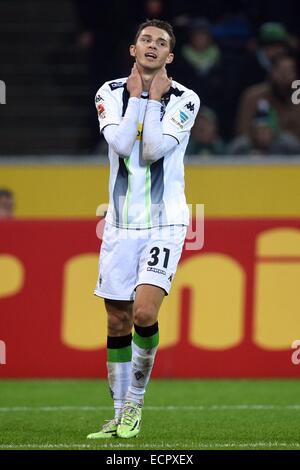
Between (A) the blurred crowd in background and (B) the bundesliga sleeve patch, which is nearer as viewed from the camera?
(B) the bundesliga sleeve patch

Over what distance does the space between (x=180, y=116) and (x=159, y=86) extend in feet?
0.75

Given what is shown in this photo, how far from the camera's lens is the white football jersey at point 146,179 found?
299 inches

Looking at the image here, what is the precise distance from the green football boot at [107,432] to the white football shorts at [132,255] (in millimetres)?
781

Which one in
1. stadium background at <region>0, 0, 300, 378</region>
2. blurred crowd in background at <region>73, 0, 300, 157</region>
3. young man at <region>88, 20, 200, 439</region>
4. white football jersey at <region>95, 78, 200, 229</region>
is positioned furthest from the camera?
blurred crowd in background at <region>73, 0, 300, 157</region>

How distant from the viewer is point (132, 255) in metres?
7.61

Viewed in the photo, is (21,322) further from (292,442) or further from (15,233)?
(292,442)

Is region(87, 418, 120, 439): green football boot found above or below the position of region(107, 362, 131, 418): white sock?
below

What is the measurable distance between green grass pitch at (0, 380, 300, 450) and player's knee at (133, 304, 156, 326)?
0.71 m

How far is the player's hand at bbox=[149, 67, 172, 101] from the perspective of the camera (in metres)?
7.52

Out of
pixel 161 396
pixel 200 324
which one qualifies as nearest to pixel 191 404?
pixel 161 396

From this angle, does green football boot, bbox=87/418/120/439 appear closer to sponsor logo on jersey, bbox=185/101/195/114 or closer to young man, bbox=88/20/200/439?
young man, bbox=88/20/200/439

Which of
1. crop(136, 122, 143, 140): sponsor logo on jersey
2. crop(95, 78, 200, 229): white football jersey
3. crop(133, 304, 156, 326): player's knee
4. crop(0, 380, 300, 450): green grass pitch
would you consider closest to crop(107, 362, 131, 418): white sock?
crop(0, 380, 300, 450): green grass pitch

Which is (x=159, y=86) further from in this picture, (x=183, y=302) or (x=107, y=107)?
(x=183, y=302)

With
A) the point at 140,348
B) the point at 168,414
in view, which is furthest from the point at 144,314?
the point at 168,414
